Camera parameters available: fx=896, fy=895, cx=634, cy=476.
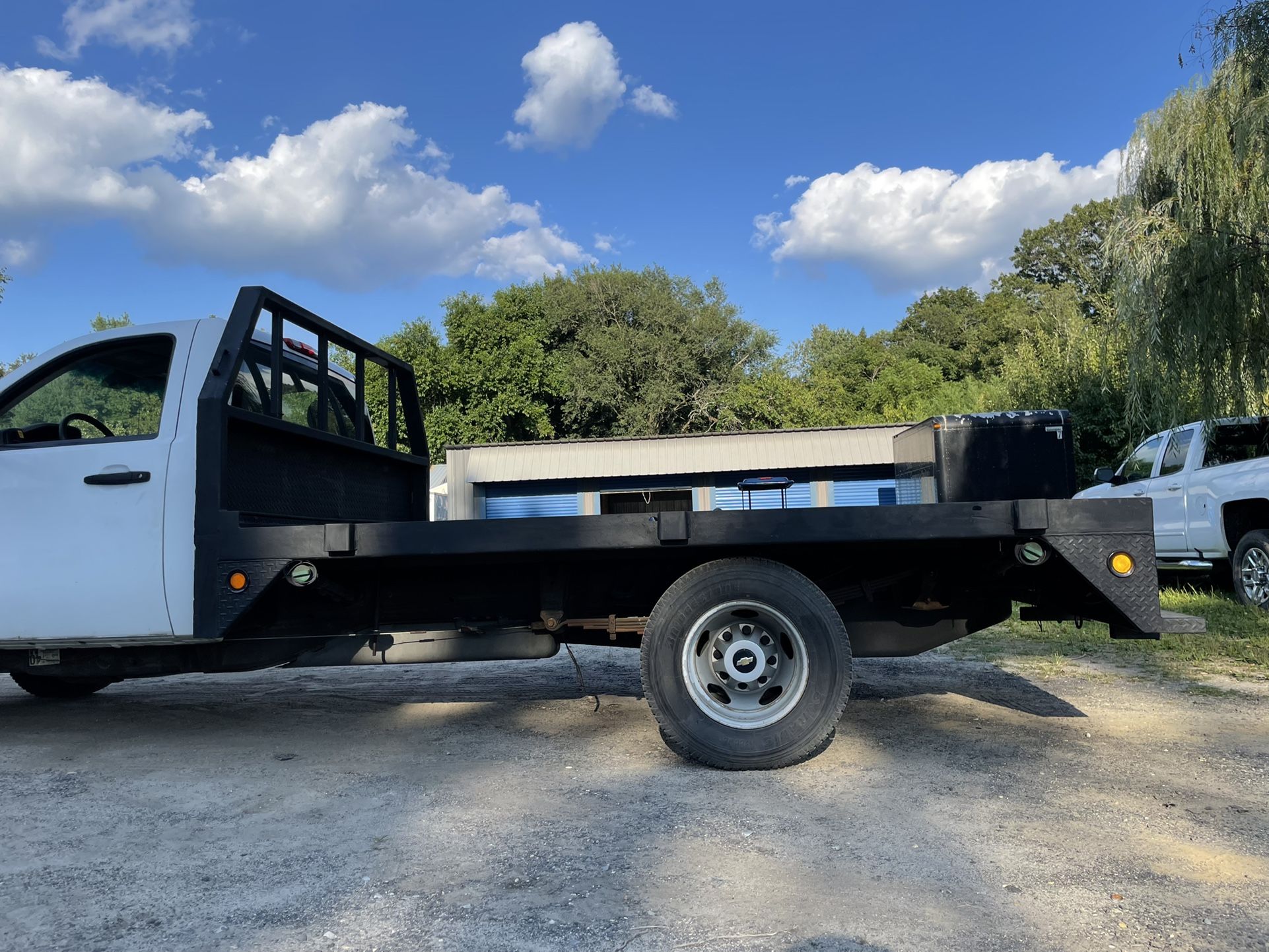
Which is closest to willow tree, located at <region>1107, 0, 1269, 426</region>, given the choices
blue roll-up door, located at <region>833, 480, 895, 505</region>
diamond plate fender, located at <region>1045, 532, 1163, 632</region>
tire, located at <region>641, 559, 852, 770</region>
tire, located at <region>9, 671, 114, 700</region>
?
diamond plate fender, located at <region>1045, 532, 1163, 632</region>

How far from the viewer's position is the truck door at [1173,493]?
9656 millimetres

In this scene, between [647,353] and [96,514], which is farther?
[647,353]

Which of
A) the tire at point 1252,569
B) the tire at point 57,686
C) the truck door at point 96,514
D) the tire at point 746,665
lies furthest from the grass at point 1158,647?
the tire at point 57,686

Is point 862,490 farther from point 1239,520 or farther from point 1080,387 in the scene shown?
point 1239,520

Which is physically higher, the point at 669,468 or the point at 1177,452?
the point at 669,468

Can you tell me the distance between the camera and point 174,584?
397 centimetres

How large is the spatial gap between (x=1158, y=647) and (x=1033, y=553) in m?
4.43

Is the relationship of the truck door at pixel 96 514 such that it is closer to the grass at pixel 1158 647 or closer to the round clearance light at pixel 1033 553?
the round clearance light at pixel 1033 553

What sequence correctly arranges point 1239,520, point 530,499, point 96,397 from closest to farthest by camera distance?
point 96,397, point 1239,520, point 530,499

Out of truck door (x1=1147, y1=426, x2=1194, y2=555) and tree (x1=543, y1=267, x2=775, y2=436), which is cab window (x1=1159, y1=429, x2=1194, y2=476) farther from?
tree (x1=543, y1=267, x2=775, y2=436)

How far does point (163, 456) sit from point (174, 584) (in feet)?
1.90

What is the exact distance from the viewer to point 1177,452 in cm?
998

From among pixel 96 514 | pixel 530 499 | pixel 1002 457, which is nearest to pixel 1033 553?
pixel 1002 457

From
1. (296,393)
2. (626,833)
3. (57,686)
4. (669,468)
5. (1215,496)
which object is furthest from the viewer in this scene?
(669,468)
